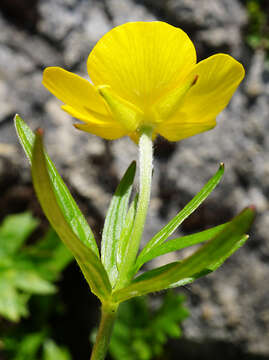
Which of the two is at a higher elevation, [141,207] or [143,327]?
[141,207]

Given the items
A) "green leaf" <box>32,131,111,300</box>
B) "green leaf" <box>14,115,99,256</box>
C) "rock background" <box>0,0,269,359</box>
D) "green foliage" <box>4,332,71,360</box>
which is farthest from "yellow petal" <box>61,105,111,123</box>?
"green foliage" <box>4,332,71,360</box>

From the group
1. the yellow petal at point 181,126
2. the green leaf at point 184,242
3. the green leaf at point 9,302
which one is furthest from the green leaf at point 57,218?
the green leaf at point 9,302

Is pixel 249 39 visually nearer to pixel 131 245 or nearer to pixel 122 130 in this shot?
pixel 122 130

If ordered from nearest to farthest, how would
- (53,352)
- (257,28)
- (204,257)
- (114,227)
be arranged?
(204,257) < (114,227) < (53,352) < (257,28)

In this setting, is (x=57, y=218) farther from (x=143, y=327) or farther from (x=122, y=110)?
(x=143, y=327)

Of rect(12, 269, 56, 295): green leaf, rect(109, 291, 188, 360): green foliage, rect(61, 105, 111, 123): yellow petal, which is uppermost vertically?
rect(61, 105, 111, 123): yellow petal

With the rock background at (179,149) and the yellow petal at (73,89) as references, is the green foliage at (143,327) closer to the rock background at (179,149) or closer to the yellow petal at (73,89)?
the rock background at (179,149)

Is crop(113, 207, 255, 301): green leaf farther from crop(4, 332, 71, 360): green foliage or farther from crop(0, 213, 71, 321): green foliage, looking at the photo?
crop(4, 332, 71, 360): green foliage

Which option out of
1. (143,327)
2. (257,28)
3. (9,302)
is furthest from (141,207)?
(257,28)
